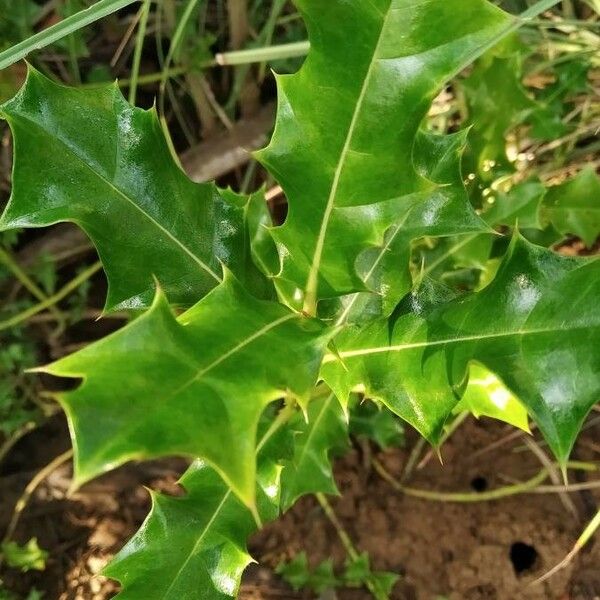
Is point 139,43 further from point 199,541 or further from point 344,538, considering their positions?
point 344,538

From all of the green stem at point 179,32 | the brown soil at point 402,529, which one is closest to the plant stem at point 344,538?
the brown soil at point 402,529

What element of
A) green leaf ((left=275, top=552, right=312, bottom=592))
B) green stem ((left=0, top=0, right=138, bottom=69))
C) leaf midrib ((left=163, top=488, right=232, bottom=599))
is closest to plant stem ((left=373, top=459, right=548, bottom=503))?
green leaf ((left=275, top=552, right=312, bottom=592))

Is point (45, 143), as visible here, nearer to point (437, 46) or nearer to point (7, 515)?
Result: point (437, 46)

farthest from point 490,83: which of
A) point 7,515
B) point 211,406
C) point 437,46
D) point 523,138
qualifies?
point 7,515

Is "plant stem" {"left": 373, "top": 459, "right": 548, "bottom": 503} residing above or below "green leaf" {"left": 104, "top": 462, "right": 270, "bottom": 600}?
below

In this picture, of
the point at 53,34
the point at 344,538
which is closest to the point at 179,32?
the point at 53,34

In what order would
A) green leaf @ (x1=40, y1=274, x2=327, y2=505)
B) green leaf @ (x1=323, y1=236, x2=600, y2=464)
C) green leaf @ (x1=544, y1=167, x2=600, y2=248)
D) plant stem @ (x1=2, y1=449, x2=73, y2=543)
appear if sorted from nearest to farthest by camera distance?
green leaf @ (x1=40, y1=274, x2=327, y2=505), green leaf @ (x1=323, y1=236, x2=600, y2=464), green leaf @ (x1=544, y1=167, x2=600, y2=248), plant stem @ (x1=2, y1=449, x2=73, y2=543)

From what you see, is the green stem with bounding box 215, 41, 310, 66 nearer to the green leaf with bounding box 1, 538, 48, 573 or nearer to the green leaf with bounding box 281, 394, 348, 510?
the green leaf with bounding box 281, 394, 348, 510
